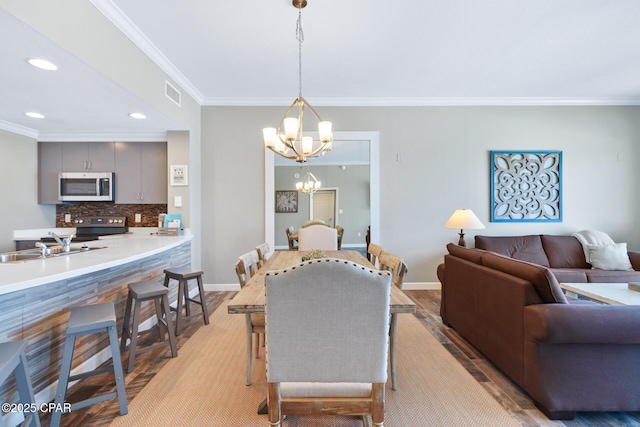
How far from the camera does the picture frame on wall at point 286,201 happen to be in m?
4.29

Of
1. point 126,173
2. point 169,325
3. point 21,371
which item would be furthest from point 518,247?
point 126,173

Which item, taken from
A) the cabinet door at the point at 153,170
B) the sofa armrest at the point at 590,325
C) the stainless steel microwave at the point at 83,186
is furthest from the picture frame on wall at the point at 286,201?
the sofa armrest at the point at 590,325

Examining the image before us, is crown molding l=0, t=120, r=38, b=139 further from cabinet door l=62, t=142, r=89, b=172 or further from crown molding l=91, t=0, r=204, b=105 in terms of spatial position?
crown molding l=91, t=0, r=204, b=105

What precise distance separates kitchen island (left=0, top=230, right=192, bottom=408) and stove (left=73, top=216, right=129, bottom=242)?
6.79 ft

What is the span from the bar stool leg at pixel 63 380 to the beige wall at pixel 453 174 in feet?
8.47

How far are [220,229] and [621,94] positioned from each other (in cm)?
603

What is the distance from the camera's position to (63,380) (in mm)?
1542

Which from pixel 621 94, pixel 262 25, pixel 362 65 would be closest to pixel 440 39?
pixel 362 65

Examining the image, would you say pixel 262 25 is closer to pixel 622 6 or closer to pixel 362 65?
pixel 362 65

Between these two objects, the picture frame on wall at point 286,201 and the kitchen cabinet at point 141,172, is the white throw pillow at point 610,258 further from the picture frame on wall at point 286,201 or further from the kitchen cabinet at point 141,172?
the kitchen cabinet at point 141,172

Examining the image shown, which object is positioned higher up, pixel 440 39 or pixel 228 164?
pixel 440 39

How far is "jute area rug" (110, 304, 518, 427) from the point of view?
5.39 feet

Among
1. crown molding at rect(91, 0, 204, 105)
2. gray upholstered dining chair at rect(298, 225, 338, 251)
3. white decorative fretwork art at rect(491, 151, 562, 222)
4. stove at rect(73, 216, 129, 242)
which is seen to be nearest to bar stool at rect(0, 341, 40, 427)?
crown molding at rect(91, 0, 204, 105)

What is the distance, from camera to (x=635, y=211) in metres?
4.18
